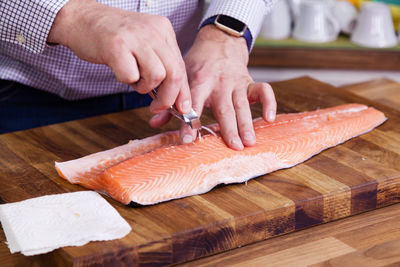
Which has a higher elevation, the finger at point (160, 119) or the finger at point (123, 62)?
the finger at point (123, 62)

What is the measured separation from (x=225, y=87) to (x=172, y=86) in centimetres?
36

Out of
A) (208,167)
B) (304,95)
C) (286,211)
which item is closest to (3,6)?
(208,167)

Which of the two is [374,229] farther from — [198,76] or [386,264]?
[198,76]

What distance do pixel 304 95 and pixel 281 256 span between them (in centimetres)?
94

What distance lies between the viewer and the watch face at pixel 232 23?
184cm

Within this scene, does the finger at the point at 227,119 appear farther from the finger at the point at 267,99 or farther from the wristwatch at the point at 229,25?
the wristwatch at the point at 229,25

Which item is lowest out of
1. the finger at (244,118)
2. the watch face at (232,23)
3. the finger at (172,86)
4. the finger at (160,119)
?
the finger at (160,119)

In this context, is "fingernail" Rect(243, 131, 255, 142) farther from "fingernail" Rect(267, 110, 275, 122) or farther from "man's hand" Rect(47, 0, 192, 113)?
"man's hand" Rect(47, 0, 192, 113)

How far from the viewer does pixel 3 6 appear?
1512 millimetres

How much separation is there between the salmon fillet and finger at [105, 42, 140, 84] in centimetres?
25

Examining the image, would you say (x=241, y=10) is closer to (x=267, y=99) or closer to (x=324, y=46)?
(x=267, y=99)

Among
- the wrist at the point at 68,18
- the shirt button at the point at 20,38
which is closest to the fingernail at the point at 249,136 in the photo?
the wrist at the point at 68,18

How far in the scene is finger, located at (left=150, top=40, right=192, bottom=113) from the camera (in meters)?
1.32

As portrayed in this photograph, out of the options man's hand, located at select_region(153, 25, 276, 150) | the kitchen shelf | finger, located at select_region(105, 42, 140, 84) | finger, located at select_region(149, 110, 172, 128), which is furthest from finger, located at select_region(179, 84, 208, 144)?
the kitchen shelf
